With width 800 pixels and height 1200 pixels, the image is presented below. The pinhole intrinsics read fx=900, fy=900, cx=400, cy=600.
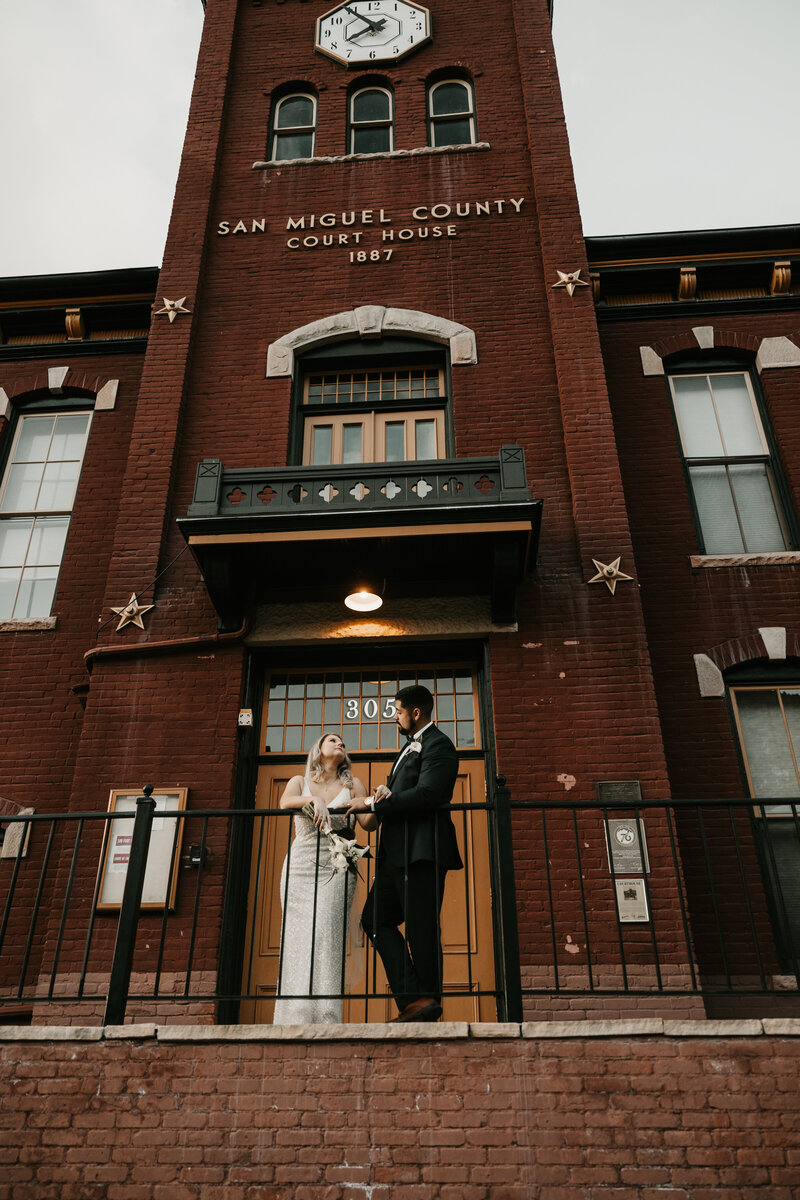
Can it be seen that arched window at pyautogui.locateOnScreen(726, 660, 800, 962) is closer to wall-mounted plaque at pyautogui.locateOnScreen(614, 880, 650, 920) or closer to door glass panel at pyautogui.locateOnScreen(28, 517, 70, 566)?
wall-mounted plaque at pyautogui.locateOnScreen(614, 880, 650, 920)

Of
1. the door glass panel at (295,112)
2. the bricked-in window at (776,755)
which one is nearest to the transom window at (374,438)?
the bricked-in window at (776,755)

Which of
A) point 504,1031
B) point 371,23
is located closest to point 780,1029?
point 504,1031

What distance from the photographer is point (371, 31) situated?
38.9 ft

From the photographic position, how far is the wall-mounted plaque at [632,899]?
21.3 feet

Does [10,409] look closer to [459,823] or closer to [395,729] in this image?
[395,729]

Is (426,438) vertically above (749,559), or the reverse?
(426,438)

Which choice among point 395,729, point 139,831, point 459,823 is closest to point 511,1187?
point 139,831

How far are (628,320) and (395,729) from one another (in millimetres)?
5457

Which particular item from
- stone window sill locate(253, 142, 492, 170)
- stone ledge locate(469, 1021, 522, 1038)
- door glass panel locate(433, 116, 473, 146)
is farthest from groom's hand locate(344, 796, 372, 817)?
door glass panel locate(433, 116, 473, 146)

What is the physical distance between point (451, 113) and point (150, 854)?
371 inches

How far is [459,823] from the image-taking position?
7.42 m

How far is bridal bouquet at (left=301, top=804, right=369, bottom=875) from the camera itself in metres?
5.29

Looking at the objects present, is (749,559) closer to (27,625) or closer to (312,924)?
(312,924)

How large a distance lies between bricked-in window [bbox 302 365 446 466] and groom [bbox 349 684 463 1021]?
4202mm
